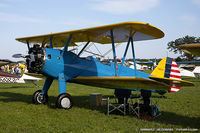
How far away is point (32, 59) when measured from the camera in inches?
271

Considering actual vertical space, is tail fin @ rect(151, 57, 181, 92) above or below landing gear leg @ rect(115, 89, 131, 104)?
above

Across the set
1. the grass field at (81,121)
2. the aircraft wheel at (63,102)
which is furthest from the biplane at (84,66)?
the grass field at (81,121)

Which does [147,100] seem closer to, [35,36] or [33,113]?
[33,113]

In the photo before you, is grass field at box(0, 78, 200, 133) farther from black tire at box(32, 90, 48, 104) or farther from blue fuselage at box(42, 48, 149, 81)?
blue fuselage at box(42, 48, 149, 81)

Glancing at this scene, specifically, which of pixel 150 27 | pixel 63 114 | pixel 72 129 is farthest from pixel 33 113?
pixel 150 27

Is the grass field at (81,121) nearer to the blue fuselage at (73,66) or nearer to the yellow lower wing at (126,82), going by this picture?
the yellow lower wing at (126,82)

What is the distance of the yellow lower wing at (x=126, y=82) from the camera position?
5512 mm

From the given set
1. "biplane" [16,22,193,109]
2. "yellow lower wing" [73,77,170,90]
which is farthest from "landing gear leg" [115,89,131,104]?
"yellow lower wing" [73,77,170,90]

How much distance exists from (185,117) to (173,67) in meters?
3.10

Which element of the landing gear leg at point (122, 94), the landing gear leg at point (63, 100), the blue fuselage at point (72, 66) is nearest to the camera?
the landing gear leg at point (63, 100)

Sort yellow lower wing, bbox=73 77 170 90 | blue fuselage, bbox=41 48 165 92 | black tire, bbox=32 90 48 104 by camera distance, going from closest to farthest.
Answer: yellow lower wing, bbox=73 77 170 90 → blue fuselage, bbox=41 48 165 92 → black tire, bbox=32 90 48 104

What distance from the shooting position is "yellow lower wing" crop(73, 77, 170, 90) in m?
5.51

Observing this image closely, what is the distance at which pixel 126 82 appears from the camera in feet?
20.5

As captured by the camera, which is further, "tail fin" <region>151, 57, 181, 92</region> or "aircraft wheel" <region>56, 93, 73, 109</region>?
"tail fin" <region>151, 57, 181, 92</region>
